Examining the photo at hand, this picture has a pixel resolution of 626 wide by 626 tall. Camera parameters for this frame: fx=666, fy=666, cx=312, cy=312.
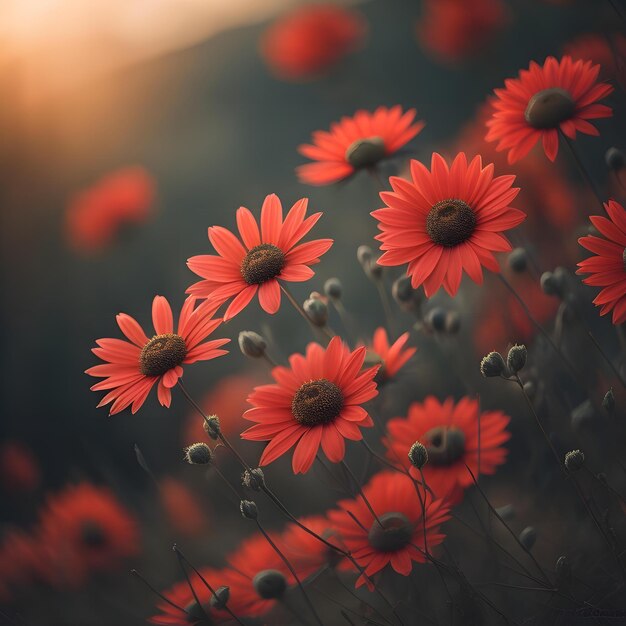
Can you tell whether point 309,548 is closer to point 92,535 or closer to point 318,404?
A: point 318,404

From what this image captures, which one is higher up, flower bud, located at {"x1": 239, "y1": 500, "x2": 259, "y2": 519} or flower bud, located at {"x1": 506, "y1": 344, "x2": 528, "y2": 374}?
flower bud, located at {"x1": 506, "y1": 344, "x2": 528, "y2": 374}

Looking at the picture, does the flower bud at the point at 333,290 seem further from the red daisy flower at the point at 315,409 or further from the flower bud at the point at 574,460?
the flower bud at the point at 574,460

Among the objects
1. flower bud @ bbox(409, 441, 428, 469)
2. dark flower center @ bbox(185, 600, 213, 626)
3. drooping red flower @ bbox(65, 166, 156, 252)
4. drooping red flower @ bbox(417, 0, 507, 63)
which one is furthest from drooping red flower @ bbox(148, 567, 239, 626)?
drooping red flower @ bbox(417, 0, 507, 63)

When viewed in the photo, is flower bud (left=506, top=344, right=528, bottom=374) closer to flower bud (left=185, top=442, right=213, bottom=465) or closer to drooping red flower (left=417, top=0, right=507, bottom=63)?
flower bud (left=185, top=442, right=213, bottom=465)

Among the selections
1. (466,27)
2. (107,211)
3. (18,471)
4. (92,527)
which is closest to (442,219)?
(92,527)

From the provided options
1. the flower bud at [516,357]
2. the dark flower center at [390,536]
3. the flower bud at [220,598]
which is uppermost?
the flower bud at [516,357]

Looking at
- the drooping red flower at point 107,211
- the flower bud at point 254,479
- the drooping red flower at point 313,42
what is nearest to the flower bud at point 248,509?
the flower bud at point 254,479

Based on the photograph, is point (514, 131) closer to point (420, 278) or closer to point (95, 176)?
point (420, 278)
